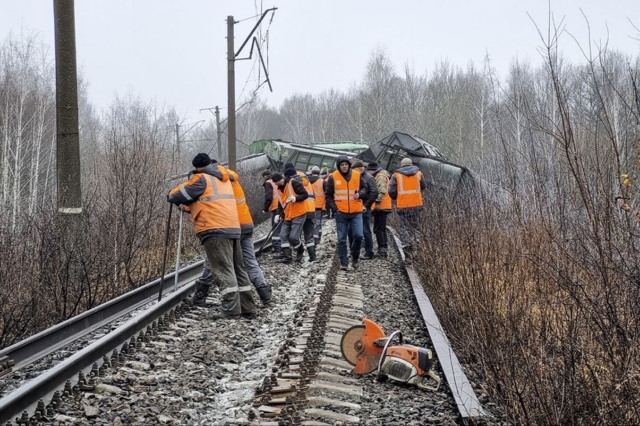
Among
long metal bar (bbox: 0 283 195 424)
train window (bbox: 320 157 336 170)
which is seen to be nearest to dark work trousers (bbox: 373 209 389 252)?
long metal bar (bbox: 0 283 195 424)

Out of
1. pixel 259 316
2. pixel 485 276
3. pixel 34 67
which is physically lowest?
pixel 259 316

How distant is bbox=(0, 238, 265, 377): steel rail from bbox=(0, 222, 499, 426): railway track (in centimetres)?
71

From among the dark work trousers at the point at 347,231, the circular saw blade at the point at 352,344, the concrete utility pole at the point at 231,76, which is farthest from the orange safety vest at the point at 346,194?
the concrete utility pole at the point at 231,76

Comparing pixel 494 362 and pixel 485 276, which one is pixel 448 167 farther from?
pixel 494 362

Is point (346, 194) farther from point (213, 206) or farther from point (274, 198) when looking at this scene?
point (213, 206)

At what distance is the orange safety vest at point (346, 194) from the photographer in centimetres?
1168

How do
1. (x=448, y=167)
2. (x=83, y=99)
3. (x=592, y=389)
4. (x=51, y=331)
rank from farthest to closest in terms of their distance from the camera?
(x=83, y=99)
(x=448, y=167)
(x=51, y=331)
(x=592, y=389)

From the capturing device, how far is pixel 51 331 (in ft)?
20.8

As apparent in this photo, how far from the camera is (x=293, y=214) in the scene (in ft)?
42.5

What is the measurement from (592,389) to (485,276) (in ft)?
8.94

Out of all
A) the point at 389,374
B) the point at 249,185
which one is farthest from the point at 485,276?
the point at 249,185

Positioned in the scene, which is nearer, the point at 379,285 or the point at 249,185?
the point at 379,285

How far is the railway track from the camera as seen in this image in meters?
4.34

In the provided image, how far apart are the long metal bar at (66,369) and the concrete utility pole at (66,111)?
2269 millimetres
